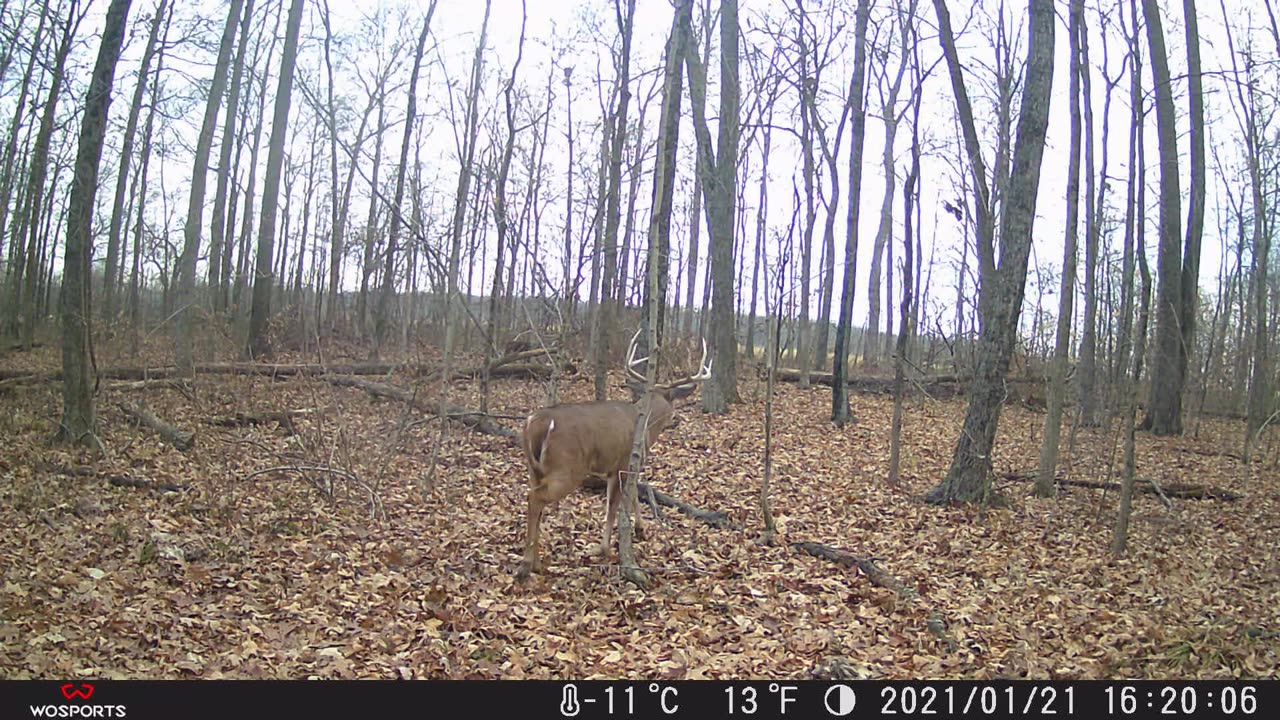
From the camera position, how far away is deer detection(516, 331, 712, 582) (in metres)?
6.33

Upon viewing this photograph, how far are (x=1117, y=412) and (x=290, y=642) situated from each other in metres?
17.1

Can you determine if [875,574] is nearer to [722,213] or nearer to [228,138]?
[722,213]

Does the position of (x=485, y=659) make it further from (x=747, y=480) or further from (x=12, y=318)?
(x=12, y=318)

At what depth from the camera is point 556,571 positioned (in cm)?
652

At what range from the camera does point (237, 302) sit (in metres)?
21.2

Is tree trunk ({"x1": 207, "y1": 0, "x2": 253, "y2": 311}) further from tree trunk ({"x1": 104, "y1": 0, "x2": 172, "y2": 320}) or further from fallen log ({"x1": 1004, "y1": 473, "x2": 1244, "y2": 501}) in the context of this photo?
fallen log ({"x1": 1004, "y1": 473, "x2": 1244, "y2": 501})

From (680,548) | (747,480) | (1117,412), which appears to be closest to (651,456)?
(747,480)

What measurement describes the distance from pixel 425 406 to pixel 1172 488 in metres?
10.4

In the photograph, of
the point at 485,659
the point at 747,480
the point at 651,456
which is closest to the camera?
the point at 485,659

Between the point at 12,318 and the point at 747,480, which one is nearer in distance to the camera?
the point at 747,480

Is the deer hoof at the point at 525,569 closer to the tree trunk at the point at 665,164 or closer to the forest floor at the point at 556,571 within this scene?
the forest floor at the point at 556,571

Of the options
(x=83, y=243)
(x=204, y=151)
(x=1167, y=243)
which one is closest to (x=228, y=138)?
(x=204, y=151)
